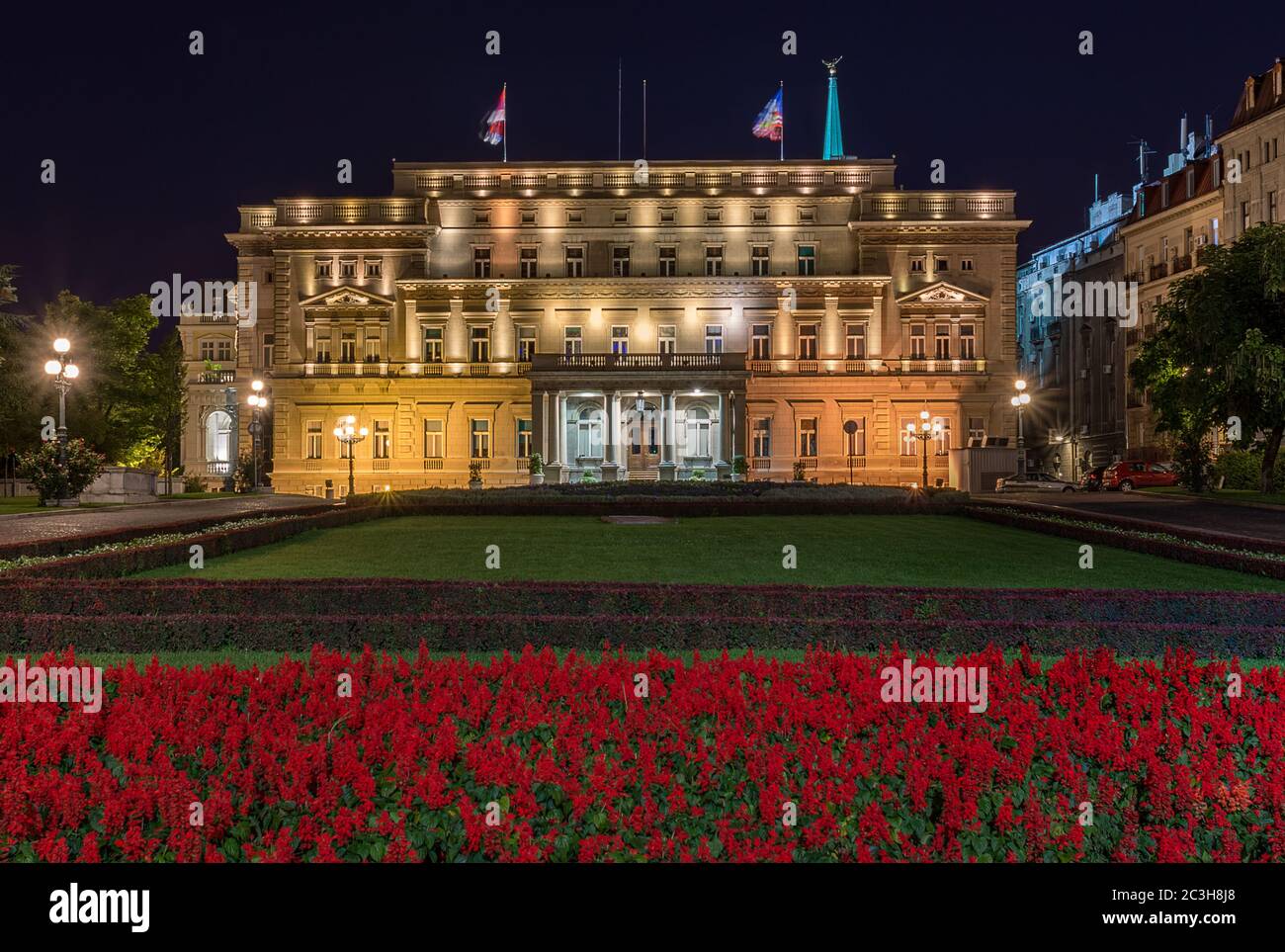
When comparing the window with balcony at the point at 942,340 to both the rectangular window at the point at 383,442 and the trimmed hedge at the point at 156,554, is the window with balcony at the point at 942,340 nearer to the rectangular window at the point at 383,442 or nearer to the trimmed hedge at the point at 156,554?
the rectangular window at the point at 383,442

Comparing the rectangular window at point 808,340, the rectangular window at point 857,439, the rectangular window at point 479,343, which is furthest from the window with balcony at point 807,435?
the rectangular window at point 479,343

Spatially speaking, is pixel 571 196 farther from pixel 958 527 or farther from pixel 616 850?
pixel 616 850

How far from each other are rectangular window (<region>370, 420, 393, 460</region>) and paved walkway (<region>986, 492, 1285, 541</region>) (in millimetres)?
35909

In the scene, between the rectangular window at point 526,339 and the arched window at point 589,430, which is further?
the rectangular window at point 526,339

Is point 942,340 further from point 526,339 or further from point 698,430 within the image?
point 526,339

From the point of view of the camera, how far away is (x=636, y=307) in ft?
184

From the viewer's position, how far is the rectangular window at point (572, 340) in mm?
56031

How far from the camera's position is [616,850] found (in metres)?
4.65

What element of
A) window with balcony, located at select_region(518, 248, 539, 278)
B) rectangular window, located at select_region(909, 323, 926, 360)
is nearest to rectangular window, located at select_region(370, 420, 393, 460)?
window with balcony, located at select_region(518, 248, 539, 278)

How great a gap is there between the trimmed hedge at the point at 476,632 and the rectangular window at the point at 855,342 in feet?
155

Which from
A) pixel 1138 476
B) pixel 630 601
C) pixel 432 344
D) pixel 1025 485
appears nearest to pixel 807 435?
pixel 1025 485
